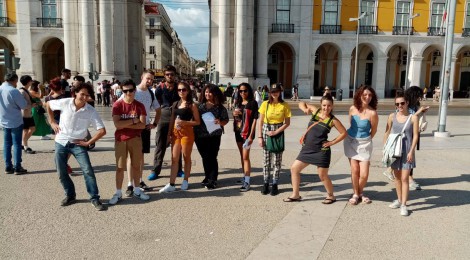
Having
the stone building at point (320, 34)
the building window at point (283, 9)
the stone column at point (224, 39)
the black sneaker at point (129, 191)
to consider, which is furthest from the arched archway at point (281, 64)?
the black sneaker at point (129, 191)

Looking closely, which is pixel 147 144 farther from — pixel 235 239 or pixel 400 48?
pixel 400 48

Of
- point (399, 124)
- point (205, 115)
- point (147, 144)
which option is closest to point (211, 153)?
point (205, 115)

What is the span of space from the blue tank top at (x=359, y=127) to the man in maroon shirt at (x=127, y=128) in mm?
3059

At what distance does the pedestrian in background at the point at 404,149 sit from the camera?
5.52m

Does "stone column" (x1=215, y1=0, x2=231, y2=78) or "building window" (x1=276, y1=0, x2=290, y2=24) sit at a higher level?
"building window" (x1=276, y1=0, x2=290, y2=24)

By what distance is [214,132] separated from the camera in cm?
658

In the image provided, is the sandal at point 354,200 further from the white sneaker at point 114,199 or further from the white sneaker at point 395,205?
the white sneaker at point 114,199

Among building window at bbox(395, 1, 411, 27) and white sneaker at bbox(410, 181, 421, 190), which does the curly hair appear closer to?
white sneaker at bbox(410, 181, 421, 190)

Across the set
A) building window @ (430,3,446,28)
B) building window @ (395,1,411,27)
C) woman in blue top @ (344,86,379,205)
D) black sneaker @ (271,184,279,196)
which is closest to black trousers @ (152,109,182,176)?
black sneaker @ (271,184,279,196)

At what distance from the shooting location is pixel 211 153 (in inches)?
264

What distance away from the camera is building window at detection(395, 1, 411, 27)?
38500mm

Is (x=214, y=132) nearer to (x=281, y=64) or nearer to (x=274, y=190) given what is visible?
(x=274, y=190)

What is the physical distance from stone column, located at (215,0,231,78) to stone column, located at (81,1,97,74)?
10.7 meters

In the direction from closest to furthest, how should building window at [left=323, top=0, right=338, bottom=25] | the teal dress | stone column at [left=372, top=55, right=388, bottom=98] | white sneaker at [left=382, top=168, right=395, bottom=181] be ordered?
white sneaker at [left=382, top=168, right=395, bottom=181] → the teal dress → building window at [left=323, top=0, right=338, bottom=25] → stone column at [left=372, top=55, right=388, bottom=98]
